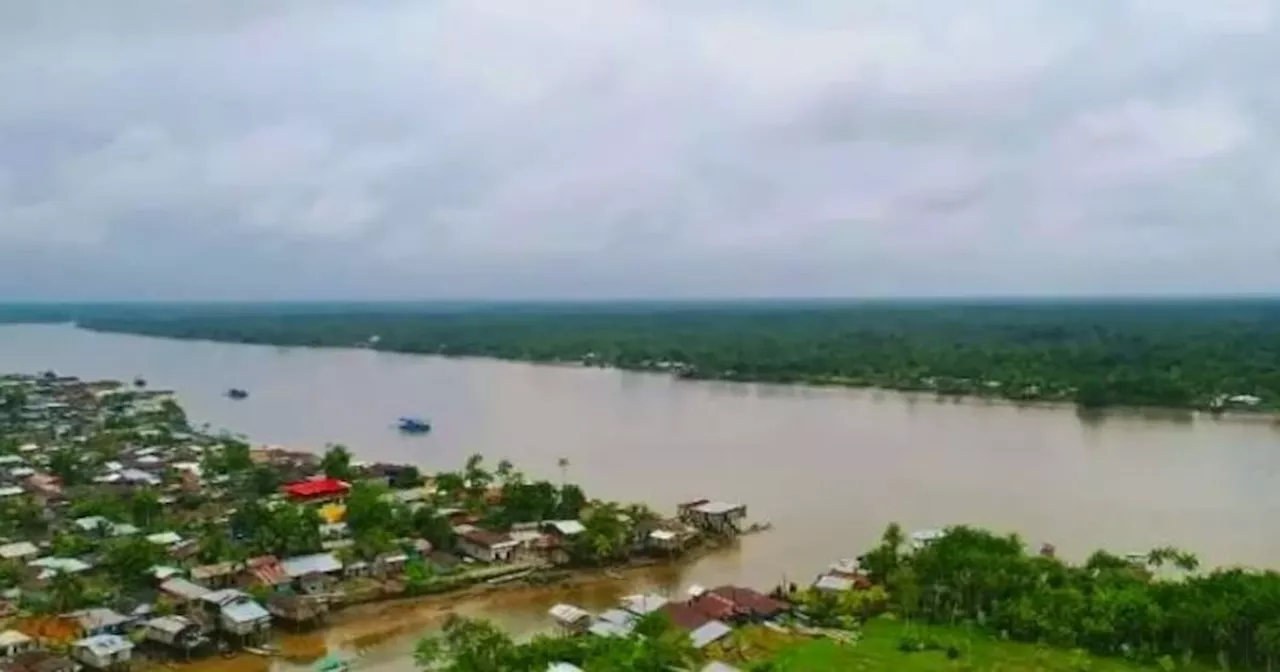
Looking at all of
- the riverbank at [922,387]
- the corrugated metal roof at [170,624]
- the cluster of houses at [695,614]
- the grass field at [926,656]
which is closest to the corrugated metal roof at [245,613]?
the corrugated metal roof at [170,624]

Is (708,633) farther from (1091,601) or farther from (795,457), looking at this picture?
(795,457)

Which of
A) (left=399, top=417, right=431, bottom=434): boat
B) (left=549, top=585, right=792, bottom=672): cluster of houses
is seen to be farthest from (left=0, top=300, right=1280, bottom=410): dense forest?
(left=549, top=585, right=792, bottom=672): cluster of houses

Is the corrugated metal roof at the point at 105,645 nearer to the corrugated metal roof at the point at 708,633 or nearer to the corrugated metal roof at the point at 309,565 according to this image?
the corrugated metal roof at the point at 309,565

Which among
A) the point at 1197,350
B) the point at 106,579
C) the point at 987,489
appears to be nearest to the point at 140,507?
the point at 106,579

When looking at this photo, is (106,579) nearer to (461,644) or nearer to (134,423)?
(461,644)

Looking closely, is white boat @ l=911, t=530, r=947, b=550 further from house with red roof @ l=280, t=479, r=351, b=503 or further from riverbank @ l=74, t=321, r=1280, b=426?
riverbank @ l=74, t=321, r=1280, b=426

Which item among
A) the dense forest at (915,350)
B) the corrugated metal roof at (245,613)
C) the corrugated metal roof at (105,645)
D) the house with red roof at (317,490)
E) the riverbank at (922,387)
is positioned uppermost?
the dense forest at (915,350)
